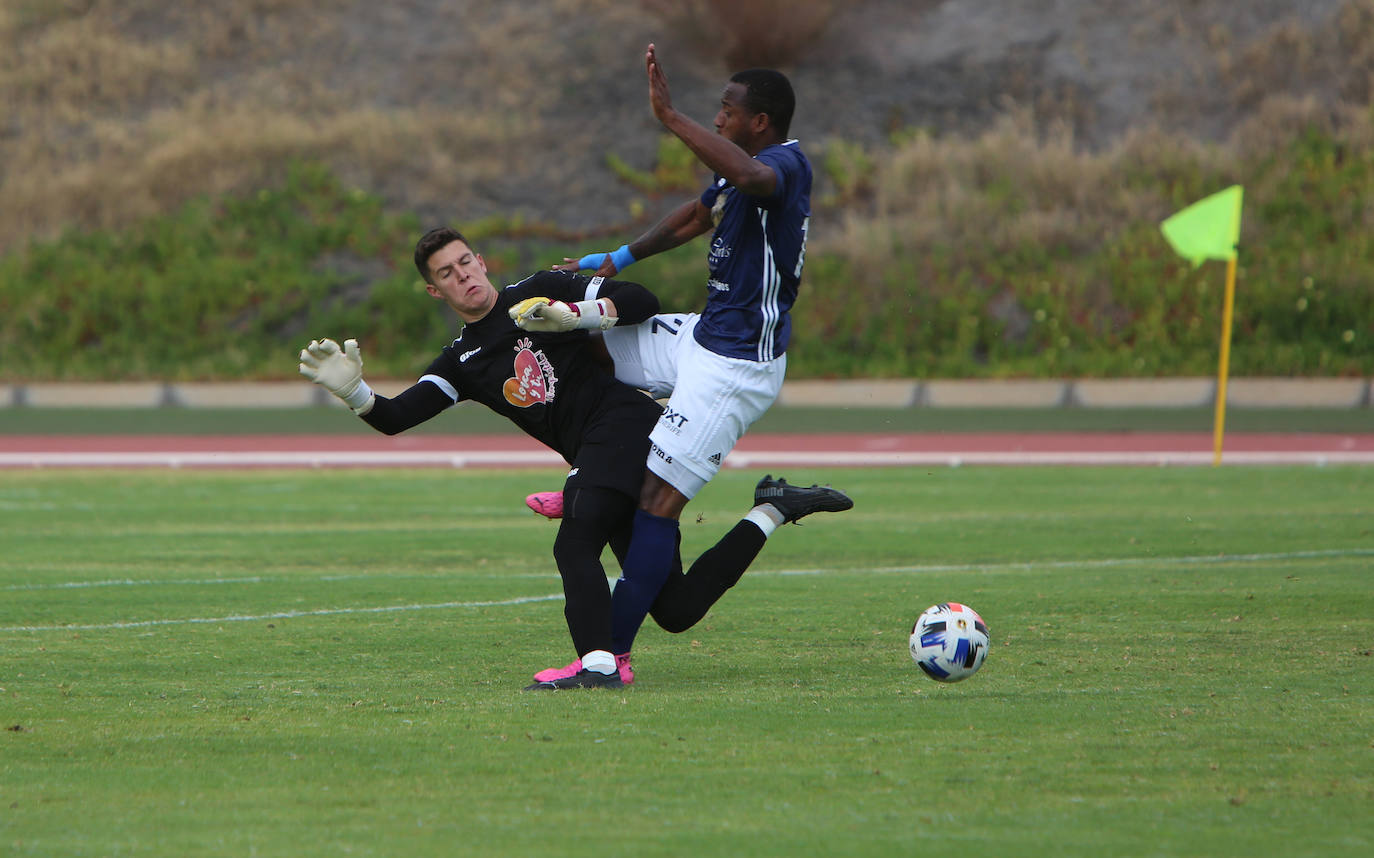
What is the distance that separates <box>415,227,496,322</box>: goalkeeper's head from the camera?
6.39 metres

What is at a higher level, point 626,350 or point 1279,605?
point 626,350

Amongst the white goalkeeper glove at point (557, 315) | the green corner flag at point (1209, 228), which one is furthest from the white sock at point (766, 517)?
Result: the green corner flag at point (1209, 228)

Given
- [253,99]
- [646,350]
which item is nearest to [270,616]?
[646,350]

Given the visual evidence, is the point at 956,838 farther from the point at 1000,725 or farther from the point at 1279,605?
the point at 1279,605

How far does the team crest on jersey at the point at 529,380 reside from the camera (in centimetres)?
643

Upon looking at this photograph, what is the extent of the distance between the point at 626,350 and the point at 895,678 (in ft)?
5.34

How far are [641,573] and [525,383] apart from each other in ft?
2.80

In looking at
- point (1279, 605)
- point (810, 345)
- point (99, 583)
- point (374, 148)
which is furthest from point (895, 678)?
point (374, 148)

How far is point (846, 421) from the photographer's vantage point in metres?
22.3

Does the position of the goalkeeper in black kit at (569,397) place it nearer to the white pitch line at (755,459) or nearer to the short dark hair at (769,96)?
the short dark hair at (769,96)

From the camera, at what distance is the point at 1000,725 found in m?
5.28

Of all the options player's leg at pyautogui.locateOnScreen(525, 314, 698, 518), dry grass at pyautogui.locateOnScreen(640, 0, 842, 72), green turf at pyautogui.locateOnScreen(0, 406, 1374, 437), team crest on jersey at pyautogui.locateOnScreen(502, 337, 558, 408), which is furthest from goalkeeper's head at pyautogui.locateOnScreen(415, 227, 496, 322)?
dry grass at pyautogui.locateOnScreen(640, 0, 842, 72)

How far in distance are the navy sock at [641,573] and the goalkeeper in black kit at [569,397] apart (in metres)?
0.02

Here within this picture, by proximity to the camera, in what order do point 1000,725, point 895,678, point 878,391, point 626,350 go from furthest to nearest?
point 878,391 → point 626,350 → point 895,678 → point 1000,725
